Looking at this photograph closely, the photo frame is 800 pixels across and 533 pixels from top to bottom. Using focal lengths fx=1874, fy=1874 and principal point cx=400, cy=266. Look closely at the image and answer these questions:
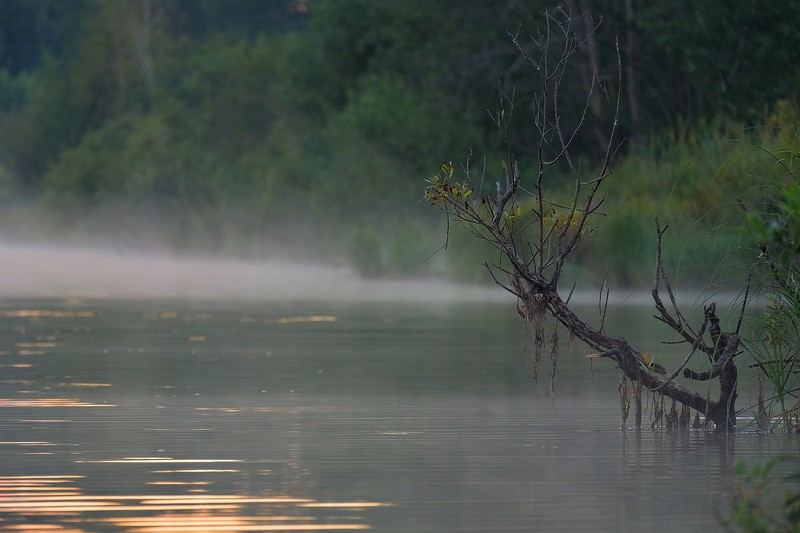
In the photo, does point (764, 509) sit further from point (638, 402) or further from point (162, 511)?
point (638, 402)

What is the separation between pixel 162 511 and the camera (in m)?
7.82

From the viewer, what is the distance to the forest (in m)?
29.6

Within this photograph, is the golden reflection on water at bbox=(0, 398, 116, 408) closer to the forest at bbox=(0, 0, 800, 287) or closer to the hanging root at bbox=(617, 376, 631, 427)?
the forest at bbox=(0, 0, 800, 287)

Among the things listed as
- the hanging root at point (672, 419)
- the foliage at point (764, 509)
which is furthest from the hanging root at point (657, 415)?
the foliage at point (764, 509)

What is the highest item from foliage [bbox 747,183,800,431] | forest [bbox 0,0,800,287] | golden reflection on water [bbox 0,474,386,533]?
forest [bbox 0,0,800,287]

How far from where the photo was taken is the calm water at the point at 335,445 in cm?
784

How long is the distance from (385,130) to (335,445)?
3421 cm

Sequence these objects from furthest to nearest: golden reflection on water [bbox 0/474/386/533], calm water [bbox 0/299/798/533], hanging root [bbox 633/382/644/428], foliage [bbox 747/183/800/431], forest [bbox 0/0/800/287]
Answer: forest [bbox 0/0/800/287] → hanging root [bbox 633/382/644/428] → foliage [bbox 747/183/800/431] → calm water [bbox 0/299/798/533] → golden reflection on water [bbox 0/474/386/533]

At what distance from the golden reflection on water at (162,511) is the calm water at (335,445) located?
0.04 ft

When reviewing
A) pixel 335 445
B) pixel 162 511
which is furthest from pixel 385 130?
pixel 162 511

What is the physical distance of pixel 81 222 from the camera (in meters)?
73.6

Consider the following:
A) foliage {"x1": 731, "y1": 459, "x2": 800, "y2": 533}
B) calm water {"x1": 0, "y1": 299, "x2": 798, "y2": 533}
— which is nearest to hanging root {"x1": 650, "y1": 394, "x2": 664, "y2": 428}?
calm water {"x1": 0, "y1": 299, "x2": 798, "y2": 533}

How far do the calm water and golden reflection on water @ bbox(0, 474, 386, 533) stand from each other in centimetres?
1

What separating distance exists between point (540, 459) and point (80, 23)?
9262 centimetres
